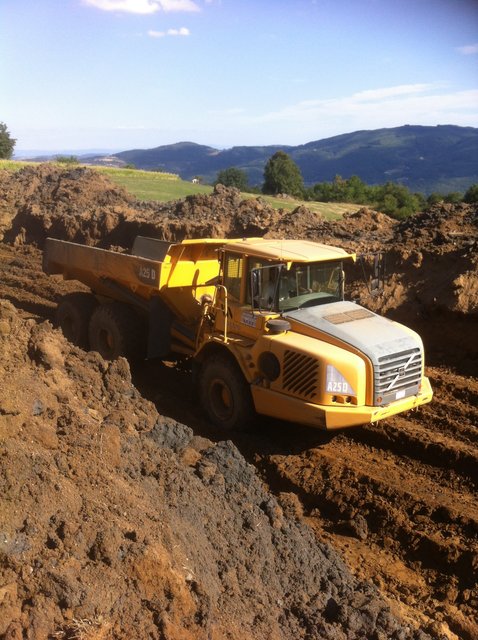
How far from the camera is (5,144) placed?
7638cm

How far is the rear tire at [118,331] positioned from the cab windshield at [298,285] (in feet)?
8.30

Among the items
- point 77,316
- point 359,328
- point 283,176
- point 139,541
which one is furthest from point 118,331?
point 283,176

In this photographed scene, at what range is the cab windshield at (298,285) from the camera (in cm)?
771

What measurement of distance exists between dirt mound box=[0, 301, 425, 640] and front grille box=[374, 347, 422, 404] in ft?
5.37

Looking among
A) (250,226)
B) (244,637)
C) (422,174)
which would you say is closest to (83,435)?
(244,637)

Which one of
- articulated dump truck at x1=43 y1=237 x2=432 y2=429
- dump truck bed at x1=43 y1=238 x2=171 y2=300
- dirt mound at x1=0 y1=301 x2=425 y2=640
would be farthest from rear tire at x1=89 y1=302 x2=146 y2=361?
dirt mound at x1=0 y1=301 x2=425 y2=640

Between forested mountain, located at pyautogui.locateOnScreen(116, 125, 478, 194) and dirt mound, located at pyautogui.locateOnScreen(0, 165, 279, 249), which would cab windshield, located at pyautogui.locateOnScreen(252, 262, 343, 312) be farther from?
forested mountain, located at pyautogui.locateOnScreen(116, 125, 478, 194)

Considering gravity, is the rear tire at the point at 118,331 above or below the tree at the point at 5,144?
below

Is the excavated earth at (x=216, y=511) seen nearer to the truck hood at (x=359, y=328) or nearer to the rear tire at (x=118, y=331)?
the rear tire at (x=118, y=331)

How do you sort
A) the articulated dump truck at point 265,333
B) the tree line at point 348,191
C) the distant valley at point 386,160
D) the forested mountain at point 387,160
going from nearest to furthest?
the articulated dump truck at point 265,333, the tree line at point 348,191, the distant valley at point 386,160, the forested mountain at point 387,160

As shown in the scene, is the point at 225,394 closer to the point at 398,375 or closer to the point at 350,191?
the point at 398,375

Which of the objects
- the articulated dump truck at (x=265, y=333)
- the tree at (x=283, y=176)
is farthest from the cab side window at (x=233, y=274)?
the tree at (x=283, y=176)

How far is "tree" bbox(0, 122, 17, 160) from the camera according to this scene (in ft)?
250

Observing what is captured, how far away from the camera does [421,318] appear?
1149 cm
